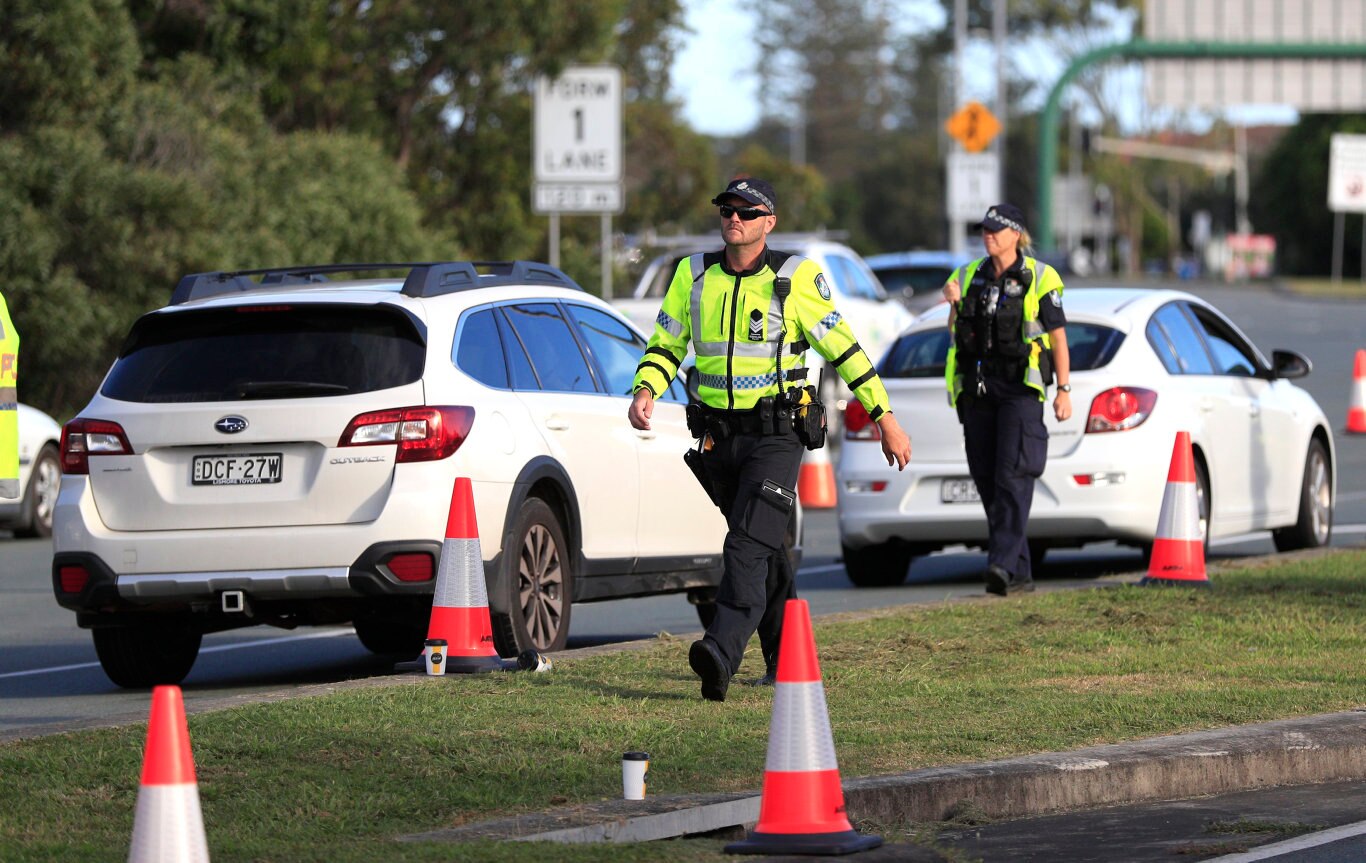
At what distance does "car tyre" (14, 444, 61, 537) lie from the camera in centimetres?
1744

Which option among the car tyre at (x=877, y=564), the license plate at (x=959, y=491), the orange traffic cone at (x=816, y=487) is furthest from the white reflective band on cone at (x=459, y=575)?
the orange traffic cone at (x=816, y=487)

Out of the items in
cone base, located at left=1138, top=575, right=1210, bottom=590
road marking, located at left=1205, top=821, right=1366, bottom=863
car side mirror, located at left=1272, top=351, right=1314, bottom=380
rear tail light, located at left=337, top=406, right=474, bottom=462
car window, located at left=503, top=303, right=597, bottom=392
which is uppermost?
car window, located at left=503, top=303, right=597, bottom=392

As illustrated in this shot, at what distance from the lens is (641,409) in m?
8.18

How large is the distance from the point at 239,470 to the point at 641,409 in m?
1.92

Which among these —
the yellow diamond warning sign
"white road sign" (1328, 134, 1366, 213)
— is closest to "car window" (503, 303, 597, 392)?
the yellow diamond warning sign

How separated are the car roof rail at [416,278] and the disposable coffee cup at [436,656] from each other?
1.48 metres

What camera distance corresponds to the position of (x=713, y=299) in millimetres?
8234

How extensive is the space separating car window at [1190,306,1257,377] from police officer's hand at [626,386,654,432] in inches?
250

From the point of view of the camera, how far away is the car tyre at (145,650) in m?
9.87

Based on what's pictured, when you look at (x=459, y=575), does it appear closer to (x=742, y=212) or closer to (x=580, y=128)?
(x=742, y=212)

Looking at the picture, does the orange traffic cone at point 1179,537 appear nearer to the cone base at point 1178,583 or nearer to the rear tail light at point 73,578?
the cone base at point 1178,583

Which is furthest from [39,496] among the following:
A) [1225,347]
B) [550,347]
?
[1225,347]

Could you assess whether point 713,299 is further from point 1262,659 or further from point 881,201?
point 881,201

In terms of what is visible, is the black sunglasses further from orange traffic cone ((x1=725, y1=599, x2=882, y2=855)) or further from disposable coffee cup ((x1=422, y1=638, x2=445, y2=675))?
orange traffic cone ((x1=725, y1=599, x2=882, y2=855))
